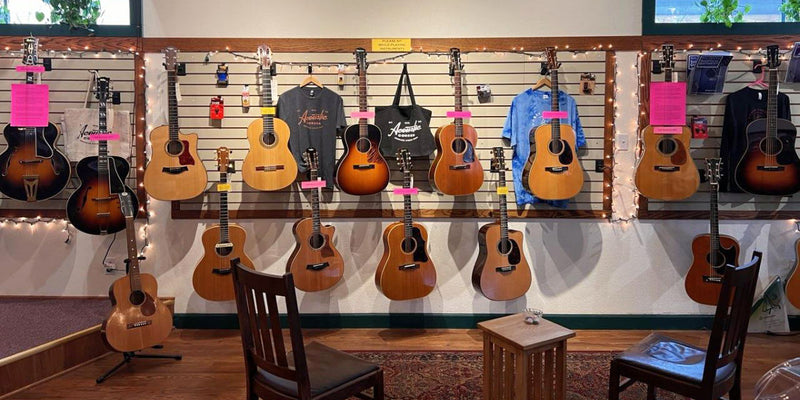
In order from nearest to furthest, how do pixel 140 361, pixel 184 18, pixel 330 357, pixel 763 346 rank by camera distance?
pixel 330 357 → pixel 140 361 → pixel 763 346 → pixel 184 18

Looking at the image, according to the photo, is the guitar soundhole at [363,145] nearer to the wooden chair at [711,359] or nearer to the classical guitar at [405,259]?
the classical guitar at [405,259]

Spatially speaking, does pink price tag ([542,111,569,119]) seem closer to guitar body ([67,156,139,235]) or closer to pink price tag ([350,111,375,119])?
pink price tag ([350,111,375,119])

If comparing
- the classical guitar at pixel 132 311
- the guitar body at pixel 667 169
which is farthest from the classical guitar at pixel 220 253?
the guitar body at pixel 667 169

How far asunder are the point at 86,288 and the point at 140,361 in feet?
3.43

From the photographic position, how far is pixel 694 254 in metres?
3.93

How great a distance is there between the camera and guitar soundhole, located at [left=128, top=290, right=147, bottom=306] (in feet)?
11.0

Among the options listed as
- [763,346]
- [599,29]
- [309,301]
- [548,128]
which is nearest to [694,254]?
[763,346]

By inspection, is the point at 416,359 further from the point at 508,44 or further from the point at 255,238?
the point at 508,44

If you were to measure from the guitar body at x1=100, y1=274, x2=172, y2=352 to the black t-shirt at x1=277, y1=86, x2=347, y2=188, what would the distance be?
4.36 feet

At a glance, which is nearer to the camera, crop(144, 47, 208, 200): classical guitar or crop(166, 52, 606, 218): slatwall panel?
→ crop(144, 47, 208, 200): classical guitar

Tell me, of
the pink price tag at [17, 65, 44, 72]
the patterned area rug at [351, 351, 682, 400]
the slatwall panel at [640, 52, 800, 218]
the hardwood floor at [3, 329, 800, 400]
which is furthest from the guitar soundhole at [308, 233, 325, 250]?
the slatwall panel at [640, 52, 800, 218]

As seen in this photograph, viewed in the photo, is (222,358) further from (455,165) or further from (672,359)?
(672,359)

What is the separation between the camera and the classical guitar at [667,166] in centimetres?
384

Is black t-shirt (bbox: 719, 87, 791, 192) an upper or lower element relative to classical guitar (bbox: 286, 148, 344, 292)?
upper
